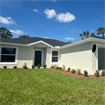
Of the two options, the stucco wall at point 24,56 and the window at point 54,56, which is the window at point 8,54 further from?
the window at point 54,56

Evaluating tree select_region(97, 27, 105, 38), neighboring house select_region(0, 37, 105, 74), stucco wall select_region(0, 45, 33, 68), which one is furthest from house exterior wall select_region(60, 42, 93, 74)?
tree select_region(97, 27, 105, 38)

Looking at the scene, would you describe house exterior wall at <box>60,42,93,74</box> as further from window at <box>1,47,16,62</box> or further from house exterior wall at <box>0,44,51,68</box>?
window at <box>1,47,16,62</box>

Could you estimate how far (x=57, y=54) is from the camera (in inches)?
487

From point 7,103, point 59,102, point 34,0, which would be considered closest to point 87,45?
point 59,102

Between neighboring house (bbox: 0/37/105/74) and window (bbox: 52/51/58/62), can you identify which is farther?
window (bbox: 52/51/58/62)

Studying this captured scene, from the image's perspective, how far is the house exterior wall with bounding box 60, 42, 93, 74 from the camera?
24.1 feet

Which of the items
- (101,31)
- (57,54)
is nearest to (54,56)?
(57,54)

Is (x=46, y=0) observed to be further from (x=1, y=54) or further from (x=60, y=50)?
(x=1, y=54)

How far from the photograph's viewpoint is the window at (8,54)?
32.0ft

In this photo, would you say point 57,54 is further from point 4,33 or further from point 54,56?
point 4,33

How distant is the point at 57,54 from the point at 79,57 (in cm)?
442

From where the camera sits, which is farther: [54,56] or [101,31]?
[101,31]

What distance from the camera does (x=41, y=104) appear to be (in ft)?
8.57

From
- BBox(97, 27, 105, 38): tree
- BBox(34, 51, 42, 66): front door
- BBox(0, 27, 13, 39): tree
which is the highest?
BBox(0, 27, 13, 39): tree
